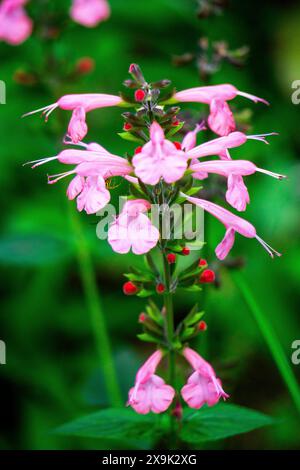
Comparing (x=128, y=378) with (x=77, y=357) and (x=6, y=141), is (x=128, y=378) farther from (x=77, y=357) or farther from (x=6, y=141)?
(x=6, y=141)

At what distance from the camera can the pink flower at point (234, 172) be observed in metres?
1.51

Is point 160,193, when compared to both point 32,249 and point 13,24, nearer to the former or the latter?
point 32,249

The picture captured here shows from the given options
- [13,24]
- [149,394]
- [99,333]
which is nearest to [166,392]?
[149,394]

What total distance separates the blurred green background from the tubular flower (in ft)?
2.59

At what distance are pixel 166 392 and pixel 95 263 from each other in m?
2.23

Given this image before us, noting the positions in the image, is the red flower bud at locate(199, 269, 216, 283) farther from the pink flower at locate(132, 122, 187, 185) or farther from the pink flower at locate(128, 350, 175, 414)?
the pink flower at locate(132, 122, 187, 185)

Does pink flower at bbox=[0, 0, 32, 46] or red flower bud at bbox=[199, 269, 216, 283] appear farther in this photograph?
pink flower at bbox=[0, 0, 32, 46]

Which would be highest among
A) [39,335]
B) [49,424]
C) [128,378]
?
[39,335]

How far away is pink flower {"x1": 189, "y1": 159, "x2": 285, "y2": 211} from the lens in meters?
1.51

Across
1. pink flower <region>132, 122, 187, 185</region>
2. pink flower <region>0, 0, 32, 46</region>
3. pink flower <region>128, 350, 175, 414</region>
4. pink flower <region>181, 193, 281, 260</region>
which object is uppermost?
pink flower <region>0, 0, 32, 46</region>

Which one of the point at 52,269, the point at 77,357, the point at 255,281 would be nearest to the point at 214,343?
the point at 255,281

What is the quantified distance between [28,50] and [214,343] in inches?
94.2

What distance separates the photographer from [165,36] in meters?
4.61

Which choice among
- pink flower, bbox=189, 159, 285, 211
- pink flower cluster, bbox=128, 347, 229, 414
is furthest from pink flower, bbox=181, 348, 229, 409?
pink flower, bbox=189, 159, 285, 211
